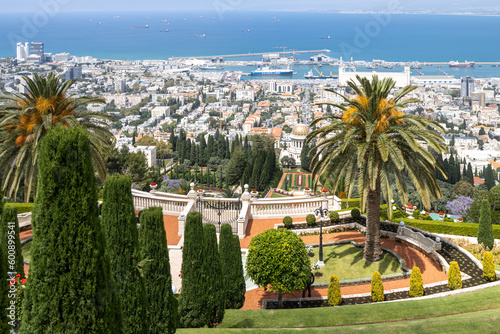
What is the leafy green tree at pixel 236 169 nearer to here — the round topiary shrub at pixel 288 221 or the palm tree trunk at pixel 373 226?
the round topiary shrub at pixel 288 221

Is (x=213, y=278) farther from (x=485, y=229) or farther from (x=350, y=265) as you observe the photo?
(x=485, y=229)

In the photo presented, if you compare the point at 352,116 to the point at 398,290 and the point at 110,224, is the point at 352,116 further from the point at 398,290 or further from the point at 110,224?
the point at 110,224

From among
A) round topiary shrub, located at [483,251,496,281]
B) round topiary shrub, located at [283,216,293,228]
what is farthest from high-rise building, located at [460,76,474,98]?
round topiary shrub, located at [483,251,496,281]

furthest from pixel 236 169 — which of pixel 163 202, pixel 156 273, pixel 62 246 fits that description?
pixel 62 246

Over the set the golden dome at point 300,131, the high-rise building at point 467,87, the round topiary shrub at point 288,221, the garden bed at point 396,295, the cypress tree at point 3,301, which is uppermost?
the high-rise building at point 467,87

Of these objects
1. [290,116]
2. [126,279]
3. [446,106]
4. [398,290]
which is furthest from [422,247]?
[446,106]

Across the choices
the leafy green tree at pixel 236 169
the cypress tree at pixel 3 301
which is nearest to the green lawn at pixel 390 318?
the cypress tree at pixel 3 301
